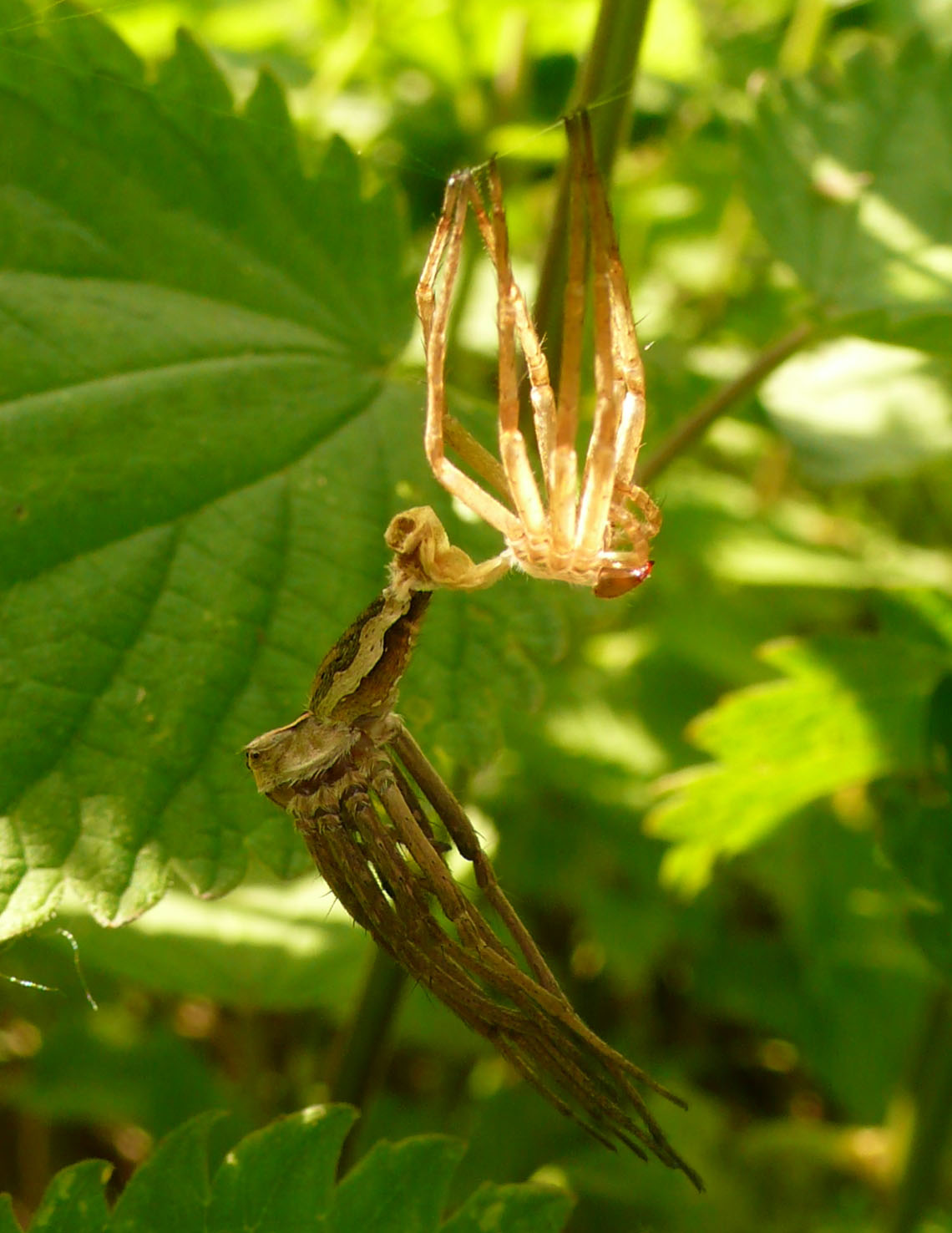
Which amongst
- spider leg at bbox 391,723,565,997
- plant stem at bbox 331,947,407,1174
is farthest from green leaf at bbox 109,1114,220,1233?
plant stem at bbox 331,947,407,1174

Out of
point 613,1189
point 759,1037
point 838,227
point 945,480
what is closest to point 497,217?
point 838,227

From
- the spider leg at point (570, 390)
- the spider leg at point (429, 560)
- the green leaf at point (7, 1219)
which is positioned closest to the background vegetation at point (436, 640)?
the green leaf at point (7, 1219)

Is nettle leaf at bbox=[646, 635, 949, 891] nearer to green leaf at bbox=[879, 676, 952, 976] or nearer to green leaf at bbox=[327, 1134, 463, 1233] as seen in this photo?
green leaf at bbox=[879, 676, 952, 976]

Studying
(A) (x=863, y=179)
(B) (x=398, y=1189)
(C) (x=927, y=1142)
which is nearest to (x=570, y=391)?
(B) (x=398, y=1189)

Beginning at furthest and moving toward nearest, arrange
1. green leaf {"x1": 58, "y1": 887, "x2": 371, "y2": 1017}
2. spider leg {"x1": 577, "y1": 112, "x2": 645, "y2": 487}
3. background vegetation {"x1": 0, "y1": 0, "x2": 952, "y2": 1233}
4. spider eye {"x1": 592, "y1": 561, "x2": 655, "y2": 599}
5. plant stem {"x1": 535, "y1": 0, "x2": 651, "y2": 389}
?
green leaf {"x1": 58, "y1": 887, "x2": 371, "y2": 1017}
plant stem {"x1": 535, "y1": 0, "x2": 651, "y2": 389}
background vegetation {"x1": 0, "y1": 0, "x2": 952, "y2": 1233}
spider eye {"x1": 592, "y1": 561, "x2": 655, "y2": 599}
spider leg {"x1": 577, "y1": 112, "x2": 645, "y2": 487}

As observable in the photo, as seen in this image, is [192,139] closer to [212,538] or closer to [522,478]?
[212,538]

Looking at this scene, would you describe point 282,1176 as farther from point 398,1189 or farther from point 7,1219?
point 7,1219

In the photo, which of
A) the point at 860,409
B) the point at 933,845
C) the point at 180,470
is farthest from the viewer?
the point at 860,409
